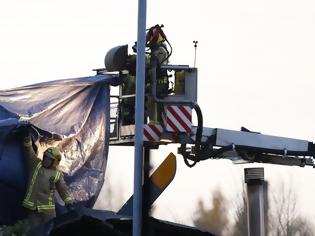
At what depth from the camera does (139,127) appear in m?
8.84

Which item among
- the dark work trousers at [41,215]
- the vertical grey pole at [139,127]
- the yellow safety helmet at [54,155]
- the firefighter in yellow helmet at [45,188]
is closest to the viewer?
the vertical grey pole at [139,127]

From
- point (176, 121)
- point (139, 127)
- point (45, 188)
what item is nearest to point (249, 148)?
point (176, 121)

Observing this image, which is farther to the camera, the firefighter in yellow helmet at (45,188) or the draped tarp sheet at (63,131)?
the draped tarp sheet at (63,131)

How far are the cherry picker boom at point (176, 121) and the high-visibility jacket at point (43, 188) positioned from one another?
1371 millimetres

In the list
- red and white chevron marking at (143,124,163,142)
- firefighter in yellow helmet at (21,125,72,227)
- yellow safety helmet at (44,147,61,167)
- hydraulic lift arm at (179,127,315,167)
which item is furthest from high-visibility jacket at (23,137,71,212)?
hydraulic lift arm at (179,127,315,167)

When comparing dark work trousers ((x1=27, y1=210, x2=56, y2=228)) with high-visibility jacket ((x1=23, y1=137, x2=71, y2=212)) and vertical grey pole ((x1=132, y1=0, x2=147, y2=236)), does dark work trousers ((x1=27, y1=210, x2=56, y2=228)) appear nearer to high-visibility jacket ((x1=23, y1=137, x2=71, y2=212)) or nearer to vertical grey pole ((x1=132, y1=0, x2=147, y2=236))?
high-visibility jacket ((x1=23, y1=137, x2=71, y2=212))

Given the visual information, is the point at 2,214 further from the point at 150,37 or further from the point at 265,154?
the point at 265,154

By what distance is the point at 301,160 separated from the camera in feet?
47.5

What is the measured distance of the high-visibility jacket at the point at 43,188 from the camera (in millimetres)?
11477

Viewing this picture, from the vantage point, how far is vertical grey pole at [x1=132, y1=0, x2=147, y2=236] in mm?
7796

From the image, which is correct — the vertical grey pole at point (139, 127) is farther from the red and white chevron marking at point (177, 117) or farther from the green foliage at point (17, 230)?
the red and white chevron marking at point (177, 117)

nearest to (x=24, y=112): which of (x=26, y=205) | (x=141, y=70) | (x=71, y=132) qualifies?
(x=71, y=132)

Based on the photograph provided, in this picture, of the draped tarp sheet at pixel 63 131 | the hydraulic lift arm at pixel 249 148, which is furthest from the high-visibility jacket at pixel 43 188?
the hydraulic lift arm at pixel 249 148

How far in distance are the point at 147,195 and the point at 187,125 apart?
4084 mm
